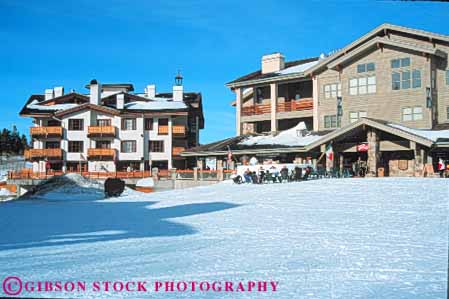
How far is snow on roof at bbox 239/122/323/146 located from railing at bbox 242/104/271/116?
9.63 feet

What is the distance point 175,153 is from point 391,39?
85.1 ft

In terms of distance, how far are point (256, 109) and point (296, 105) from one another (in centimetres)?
386

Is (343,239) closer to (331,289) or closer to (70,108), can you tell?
(331,289)

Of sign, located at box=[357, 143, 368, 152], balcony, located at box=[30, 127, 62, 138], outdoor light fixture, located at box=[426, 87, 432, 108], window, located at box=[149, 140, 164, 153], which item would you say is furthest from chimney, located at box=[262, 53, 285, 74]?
balcony, located at box=[30, 127, 62, 138]

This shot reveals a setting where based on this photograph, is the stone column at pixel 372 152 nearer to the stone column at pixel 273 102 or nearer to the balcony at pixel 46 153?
the stone column at pixel 273 102

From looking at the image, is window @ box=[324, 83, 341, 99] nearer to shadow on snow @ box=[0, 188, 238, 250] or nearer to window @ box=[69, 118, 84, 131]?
shadow on snow @ box=[0, 188, 238, 250]

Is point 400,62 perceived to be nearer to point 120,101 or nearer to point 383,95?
point 383,95

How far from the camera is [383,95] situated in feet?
109

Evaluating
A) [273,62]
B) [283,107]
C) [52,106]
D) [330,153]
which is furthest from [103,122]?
[330,153]

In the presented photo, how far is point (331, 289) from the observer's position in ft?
21.5

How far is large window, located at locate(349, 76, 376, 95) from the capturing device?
111 ft

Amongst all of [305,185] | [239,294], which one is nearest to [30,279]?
[239,294]

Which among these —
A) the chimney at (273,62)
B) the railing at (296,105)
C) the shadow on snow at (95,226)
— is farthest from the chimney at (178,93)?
the shadow on snow at (95,226)

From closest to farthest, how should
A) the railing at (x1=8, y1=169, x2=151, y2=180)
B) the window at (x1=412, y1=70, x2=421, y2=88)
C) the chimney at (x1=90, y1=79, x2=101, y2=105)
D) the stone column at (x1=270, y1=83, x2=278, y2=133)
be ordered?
the window at (x1=412, y1=70, x2=421, y2=88) → the stone column at (x1=270, y1=83, x2=278, y2=133) → the railing at (x1=8, y1=169, x2=151, y2=180) → the chimney at (x1=90, y1=79, x2=101, y2=105)
